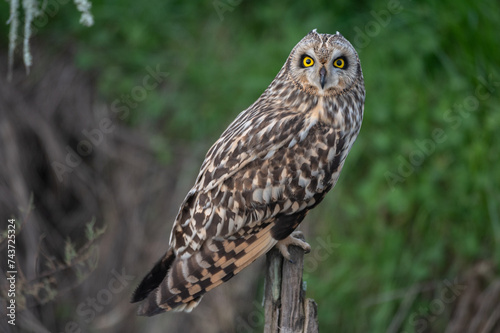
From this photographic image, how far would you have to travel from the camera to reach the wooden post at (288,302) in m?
2.70

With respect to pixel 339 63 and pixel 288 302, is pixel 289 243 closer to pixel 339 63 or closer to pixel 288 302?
pixel 288 302

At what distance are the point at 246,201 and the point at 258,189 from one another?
0.08 meters

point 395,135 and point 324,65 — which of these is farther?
point 395,135

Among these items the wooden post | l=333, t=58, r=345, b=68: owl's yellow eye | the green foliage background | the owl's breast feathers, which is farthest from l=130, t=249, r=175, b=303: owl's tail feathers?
the green foliage background

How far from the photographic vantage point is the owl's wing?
2.89 meters

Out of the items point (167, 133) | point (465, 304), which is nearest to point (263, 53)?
point (167, 133)

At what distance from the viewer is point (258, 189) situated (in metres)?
2.92

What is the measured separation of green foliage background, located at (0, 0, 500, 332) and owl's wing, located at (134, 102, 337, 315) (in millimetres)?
1674

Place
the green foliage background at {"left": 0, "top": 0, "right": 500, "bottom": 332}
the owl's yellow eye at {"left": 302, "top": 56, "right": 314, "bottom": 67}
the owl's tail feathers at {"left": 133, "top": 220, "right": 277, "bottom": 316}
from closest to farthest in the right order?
1. the owl's tail feathers at {"left": 133, "top": 220, "right": 277, "bottom": 316}
2. the owl's yellow eye at {"left": 302, "top": 56, "right": 314, "bottom": 67}
3. the green foliage background at {"left": 0, "top": 0, "right": 500, "bottom": 332}

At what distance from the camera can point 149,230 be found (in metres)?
5.21

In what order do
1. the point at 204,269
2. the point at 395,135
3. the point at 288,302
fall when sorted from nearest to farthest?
1. the point at 288,302
2. the point at 204,269
3. the point at 395,135

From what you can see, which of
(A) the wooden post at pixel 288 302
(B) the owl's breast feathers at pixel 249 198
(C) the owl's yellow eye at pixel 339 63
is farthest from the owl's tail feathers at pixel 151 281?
(C) the owl's yellow eye at pixel 339 63

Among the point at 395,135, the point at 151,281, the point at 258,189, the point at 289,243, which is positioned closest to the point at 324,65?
the point at 258,189

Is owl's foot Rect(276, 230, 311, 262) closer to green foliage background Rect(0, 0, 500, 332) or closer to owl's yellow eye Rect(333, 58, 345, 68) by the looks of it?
owl's yellow eye Rect(333, 58, 345, 68)
